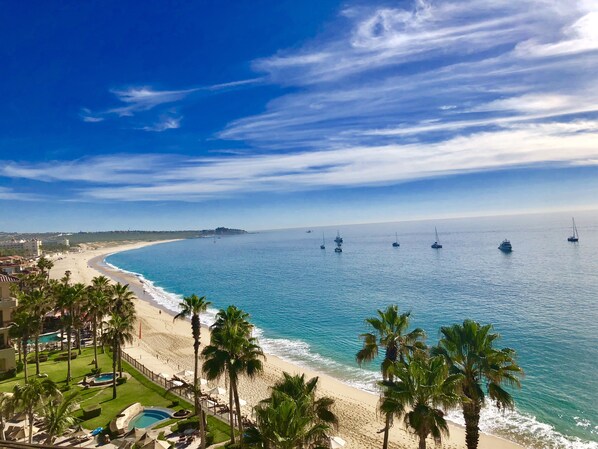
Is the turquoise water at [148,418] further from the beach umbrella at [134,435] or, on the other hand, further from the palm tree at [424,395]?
the palm tree at [424,395]

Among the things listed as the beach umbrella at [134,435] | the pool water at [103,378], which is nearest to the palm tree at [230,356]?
the beach umbrella at [134,435]

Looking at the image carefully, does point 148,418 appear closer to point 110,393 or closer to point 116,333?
Result: point 110,393

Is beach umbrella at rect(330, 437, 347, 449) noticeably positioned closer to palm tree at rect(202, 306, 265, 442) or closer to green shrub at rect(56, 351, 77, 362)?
palm tree at rect(202, 306, 265, 442)

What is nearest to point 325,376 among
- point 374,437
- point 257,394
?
point 257,394

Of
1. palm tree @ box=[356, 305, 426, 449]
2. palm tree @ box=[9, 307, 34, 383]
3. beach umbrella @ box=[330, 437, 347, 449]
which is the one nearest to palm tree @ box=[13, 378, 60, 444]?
palm tree @ box=[9, 307, 34, 383]

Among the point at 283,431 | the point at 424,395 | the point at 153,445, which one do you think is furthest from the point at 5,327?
the point at 424,395
